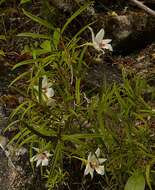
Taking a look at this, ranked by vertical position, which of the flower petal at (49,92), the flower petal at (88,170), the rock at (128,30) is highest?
the flower petal at (49,92)

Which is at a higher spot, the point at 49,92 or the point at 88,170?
the point at 49,92

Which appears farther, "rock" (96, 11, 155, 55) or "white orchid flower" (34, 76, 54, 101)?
"rock" (96, 11, 155, 55)

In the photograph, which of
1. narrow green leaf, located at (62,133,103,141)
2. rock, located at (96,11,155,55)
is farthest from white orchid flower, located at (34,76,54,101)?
rock, located at (96,11,155,55)

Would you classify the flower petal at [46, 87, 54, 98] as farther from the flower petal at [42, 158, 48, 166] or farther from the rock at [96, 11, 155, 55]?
the rock at [96, 11, 155, 55]

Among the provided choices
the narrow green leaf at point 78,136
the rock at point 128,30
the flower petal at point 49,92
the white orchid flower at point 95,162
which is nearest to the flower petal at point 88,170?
the white orchid flower at point 95,162

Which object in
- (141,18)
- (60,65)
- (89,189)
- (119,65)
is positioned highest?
(60,65)

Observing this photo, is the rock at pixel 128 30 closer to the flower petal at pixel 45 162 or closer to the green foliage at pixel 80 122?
the green foliage at pixel 80 122

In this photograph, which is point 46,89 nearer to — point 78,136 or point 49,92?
point 49,92

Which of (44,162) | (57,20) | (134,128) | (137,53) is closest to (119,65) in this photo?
(137,53)

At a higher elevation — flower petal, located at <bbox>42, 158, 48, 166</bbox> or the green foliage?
the green foliage

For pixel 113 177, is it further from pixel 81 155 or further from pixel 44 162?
pixel 44 162

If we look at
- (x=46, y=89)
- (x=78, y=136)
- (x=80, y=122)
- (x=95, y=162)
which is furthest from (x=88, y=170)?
(x=46, y=89)
